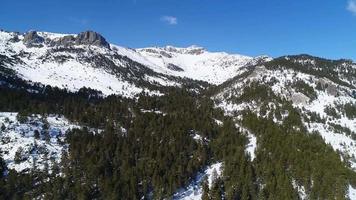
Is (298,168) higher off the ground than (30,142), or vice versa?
(30,142)

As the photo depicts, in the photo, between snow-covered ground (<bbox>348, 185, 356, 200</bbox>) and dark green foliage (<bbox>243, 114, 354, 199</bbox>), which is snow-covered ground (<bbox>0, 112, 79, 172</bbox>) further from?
Answer: snow-covered ground (<bbox>348, 185, 356, 200</bbox>)

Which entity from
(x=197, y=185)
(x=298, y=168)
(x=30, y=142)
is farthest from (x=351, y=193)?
(x=30, y=142)

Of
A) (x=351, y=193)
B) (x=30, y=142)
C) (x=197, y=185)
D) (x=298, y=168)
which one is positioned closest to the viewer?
(x=351, y=193)

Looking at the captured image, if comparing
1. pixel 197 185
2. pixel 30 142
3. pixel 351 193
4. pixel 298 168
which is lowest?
pixel 351 193

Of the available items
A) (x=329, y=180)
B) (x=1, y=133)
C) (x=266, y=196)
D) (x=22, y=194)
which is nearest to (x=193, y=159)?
(x=266, y=196)

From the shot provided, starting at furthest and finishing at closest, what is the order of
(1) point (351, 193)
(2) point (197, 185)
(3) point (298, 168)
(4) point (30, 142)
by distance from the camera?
(4) point (30, 142) < (3) point (298, 168) < (2) point (197, 185) < (1) point (351, 193)

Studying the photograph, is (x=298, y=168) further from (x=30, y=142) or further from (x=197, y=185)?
(x=30, y=142)
